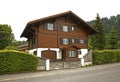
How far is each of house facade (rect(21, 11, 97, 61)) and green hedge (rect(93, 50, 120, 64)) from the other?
373 inches

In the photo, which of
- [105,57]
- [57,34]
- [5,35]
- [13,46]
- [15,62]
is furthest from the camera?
[5,35]

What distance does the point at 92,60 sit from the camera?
36219mm

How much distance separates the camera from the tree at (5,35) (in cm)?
6894

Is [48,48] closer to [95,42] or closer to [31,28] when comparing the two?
[31,28]

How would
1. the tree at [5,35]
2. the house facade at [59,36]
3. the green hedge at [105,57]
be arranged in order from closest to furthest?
the green hedge at [105,57] → the house facade at [59,36] → the tree at [5,35]

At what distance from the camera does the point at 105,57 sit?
37219 mm

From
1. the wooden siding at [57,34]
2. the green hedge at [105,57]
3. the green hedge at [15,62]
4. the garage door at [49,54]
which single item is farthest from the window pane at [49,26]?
the green hedge at [15,62]

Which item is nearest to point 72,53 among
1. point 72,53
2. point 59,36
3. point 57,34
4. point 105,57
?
point 72,53

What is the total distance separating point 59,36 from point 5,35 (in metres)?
28.7

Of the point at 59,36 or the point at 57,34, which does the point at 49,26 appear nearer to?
the point at 57,34

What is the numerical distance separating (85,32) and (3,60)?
90.4 feet

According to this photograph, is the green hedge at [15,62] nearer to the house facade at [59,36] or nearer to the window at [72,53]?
the house facade at [59,36]

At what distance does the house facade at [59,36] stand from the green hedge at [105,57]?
9468mm

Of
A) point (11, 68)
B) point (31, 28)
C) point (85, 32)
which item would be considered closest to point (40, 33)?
point (31, 28)
